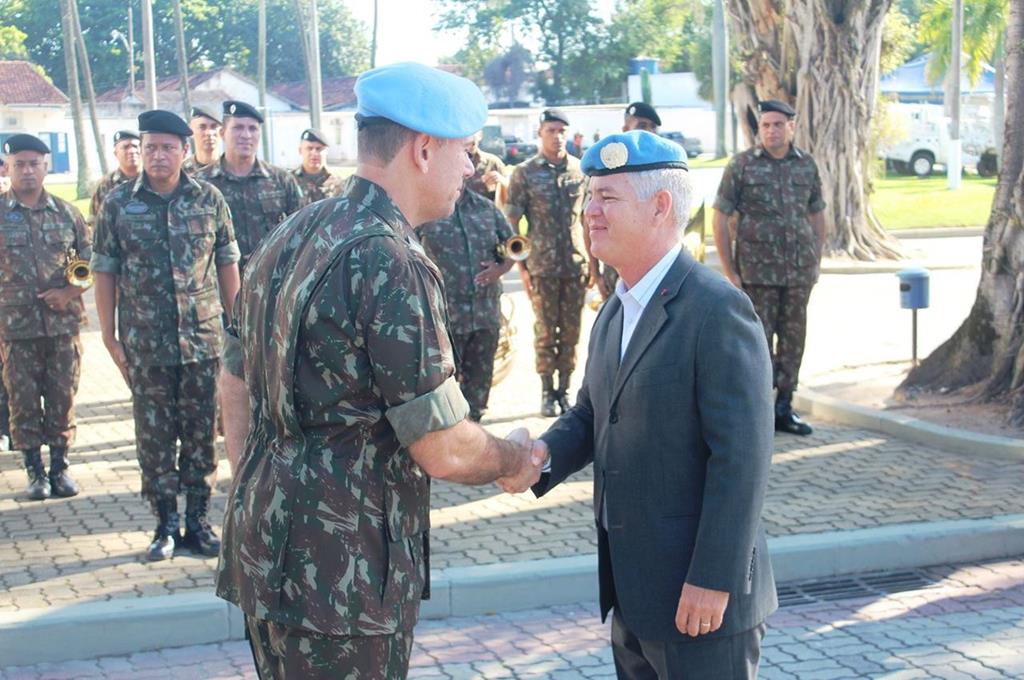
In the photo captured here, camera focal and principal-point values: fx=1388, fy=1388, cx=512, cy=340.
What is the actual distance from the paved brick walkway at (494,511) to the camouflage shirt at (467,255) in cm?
140

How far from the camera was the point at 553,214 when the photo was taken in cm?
1045

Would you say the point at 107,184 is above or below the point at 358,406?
above

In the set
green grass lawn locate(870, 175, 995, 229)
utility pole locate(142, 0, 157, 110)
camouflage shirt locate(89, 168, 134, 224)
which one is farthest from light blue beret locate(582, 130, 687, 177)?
utility pole locate(142, 0, 157, 110)

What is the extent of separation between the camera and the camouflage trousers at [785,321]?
975 centimetres

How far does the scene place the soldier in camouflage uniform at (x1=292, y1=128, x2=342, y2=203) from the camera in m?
11.6

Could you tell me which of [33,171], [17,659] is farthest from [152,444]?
[33,171]

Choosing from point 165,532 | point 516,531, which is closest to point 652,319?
point 516,531

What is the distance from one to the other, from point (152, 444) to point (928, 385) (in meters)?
6.10

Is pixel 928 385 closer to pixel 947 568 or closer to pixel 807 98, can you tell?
pixel 947 568

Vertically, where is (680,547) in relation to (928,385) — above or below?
above

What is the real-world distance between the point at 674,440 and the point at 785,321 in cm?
650

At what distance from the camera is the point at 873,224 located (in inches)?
875

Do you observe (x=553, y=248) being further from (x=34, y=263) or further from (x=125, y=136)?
(x=34, y=263)

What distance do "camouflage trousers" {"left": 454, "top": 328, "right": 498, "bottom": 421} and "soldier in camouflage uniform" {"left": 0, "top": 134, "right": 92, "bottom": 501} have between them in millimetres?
2549
